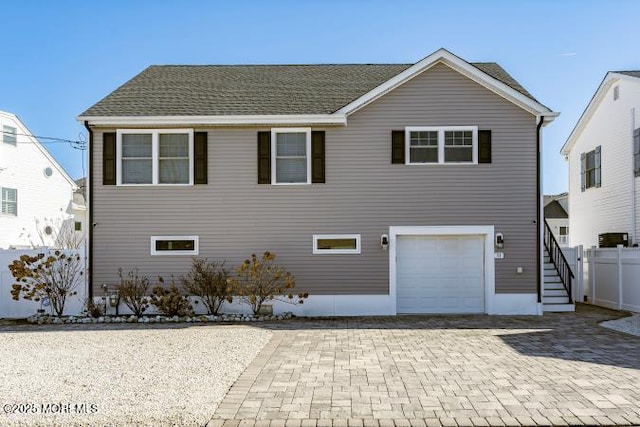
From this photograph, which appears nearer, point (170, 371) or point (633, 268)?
point (170, 371)

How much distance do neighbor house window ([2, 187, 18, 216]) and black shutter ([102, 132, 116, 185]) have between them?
10603 mm

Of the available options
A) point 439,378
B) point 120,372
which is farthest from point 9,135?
point 439,378

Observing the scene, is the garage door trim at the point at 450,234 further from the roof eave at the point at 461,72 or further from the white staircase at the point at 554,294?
the roof eave at the point at 461,72

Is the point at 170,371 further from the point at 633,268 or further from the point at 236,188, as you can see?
the point at 633,268

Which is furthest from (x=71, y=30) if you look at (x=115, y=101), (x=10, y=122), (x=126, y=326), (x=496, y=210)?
(x=10, y=122)

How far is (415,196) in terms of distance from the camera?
15195 millimetres

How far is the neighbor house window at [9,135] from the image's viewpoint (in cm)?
2353

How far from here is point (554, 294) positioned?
16.2m

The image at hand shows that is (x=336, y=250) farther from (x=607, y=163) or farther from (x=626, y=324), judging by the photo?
(x=607, y=163)

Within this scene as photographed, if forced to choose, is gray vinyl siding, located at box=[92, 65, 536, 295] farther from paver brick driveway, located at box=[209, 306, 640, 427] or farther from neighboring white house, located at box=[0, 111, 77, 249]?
neighboring white house, located at box=[0, 111, 77, 249]

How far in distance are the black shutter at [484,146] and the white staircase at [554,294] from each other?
3.83m

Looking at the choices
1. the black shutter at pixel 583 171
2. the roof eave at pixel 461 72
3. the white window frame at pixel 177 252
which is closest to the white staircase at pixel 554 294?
the roof eave at pixel 461 72

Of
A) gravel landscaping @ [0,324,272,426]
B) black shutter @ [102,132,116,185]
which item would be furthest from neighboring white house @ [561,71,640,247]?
black shutter @ [102,132,116,185]

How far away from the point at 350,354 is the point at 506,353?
248cm
